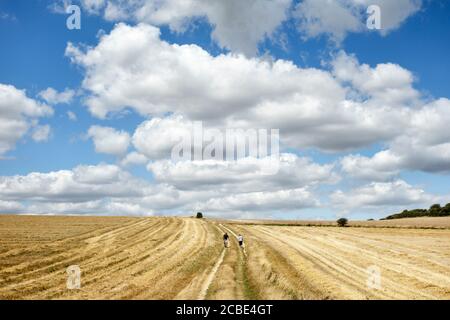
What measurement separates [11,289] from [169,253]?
1776cm

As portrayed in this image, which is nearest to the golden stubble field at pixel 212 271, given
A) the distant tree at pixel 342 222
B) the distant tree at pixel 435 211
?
the distant tree at pixel 342 222

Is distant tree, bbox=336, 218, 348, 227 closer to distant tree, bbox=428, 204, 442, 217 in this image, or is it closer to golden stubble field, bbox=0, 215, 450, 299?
golden stubble field, bbox=0, 215, 450, 299

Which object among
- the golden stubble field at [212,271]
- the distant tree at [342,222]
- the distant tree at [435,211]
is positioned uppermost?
the distant tree at [435,211]

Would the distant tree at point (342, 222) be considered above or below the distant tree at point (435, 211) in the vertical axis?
below

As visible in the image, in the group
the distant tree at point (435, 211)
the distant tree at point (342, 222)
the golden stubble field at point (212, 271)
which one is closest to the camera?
the golden stubble field at point (212, 271)

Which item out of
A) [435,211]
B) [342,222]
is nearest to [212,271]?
[342,222]

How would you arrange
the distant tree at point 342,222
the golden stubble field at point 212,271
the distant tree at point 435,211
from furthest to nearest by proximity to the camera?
the distant tree at point 435,211 < the distant tree at point 342,222 < the golden stubble field at point 212,271

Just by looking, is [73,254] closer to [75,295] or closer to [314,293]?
[75,295]

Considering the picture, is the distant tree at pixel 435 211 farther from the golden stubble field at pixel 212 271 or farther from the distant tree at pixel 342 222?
the golden stubble field at pixel 212 271

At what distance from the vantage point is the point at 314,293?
24781 millimetres

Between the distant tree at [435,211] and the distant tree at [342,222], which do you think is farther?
the distant tree at [435,211]

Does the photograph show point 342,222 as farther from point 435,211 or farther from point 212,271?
point 435,211
